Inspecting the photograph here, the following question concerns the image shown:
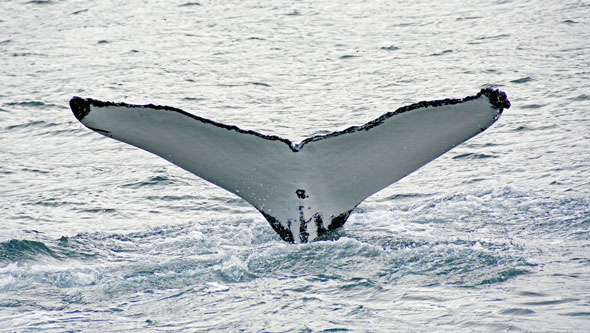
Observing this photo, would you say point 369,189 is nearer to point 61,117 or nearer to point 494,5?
point 61,117

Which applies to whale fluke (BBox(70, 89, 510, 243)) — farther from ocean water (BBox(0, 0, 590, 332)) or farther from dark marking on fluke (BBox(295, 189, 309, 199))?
ocean water (BBox(0, 0, 590, 332))

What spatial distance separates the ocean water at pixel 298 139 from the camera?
5.73 metres

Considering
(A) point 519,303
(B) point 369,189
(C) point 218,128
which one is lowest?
(A) point 519,303

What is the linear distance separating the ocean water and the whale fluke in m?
0.46

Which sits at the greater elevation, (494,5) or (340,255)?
(494,5)

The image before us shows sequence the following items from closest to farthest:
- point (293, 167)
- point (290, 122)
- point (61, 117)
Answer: point (293, 167)
point (290, 122)
point (61, 117)

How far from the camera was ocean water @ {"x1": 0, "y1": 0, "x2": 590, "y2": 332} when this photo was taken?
573 centimetres

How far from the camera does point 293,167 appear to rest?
608cm

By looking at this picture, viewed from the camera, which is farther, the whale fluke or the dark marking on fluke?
the dark marking on fluke

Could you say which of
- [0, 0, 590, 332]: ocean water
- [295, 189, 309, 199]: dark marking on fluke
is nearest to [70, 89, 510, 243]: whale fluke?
[295, 189, 309, 199]: dark marking on fluke

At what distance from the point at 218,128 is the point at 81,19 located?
1549 centimetres

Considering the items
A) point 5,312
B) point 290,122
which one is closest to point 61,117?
point 290,122

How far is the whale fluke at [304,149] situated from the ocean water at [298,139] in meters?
0.46

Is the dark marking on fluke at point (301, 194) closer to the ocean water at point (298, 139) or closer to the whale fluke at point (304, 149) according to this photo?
the whale fluke at point (304, 149)
